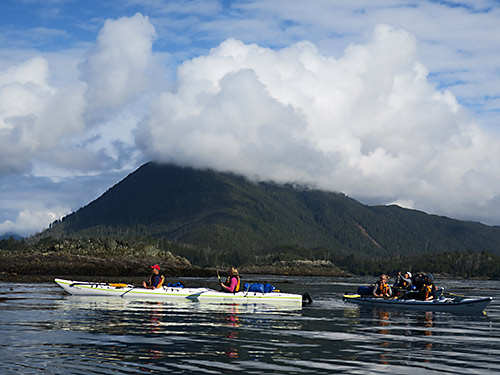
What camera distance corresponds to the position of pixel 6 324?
97.1ft

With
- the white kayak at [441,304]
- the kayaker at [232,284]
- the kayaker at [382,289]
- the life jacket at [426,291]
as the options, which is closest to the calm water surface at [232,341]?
the white kayak at [441,304]

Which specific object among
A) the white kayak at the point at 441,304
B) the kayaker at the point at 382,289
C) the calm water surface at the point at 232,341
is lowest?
the calm water surface at the point at 232,341

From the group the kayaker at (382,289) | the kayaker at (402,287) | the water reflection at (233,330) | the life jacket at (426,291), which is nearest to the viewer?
the water reflection at (233,330)

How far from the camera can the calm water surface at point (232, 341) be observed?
20125 mm

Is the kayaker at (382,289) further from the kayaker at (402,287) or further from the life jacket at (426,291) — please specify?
the life jacket at (426,291)

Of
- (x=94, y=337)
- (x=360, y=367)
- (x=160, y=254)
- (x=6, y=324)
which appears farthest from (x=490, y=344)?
(x=160, y=254)

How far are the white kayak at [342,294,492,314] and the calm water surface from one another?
383 cm

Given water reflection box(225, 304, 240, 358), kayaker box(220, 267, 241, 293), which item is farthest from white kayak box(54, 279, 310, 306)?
water reflection box(225, 304, 240, 358)

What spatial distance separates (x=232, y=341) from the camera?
25.9m

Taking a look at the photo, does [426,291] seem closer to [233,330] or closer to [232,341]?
[233,330]

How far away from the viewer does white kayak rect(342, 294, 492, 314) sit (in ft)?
152

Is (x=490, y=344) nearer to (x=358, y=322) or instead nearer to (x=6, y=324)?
(x=358, y=322)

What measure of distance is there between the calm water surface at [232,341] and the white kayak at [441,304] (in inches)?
151

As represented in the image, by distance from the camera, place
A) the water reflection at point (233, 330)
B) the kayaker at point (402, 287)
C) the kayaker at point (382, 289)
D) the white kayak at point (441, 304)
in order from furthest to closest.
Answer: the kayaker at point (382, 289) → the kayaker at point (402, 287) → the white kayak at point (441, 304) → the water reflection at point (233, 330)
